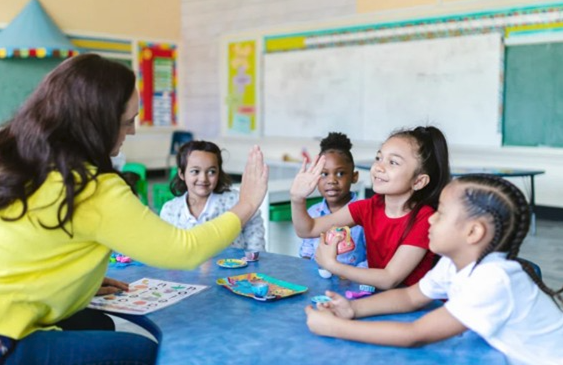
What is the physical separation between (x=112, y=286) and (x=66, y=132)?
51 centimetres

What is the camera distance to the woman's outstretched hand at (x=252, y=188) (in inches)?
56.9

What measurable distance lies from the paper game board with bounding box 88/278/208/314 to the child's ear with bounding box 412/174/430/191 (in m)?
0.68

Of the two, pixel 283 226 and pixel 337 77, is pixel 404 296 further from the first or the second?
pixel 337 77

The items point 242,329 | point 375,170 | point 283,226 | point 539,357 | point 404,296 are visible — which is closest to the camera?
point 539,357

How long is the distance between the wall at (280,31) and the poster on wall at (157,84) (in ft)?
0.69

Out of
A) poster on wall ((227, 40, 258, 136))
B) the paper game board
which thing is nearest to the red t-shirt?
the paper game board

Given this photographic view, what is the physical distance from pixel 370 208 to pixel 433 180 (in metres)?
0.21

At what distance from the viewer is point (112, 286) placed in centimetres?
156

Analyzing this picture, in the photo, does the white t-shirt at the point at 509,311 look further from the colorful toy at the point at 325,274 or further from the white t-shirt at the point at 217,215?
the white t-shirt at the point at 217,215

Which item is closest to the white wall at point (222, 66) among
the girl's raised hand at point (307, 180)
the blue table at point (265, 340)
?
the girl's raised hand at point (307, 180)

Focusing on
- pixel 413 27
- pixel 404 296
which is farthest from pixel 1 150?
pixel 413 27

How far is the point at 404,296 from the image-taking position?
136 cm

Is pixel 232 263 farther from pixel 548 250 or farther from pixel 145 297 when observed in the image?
pixel 548 250

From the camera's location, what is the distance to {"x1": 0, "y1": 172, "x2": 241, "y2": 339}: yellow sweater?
1.17 meters
